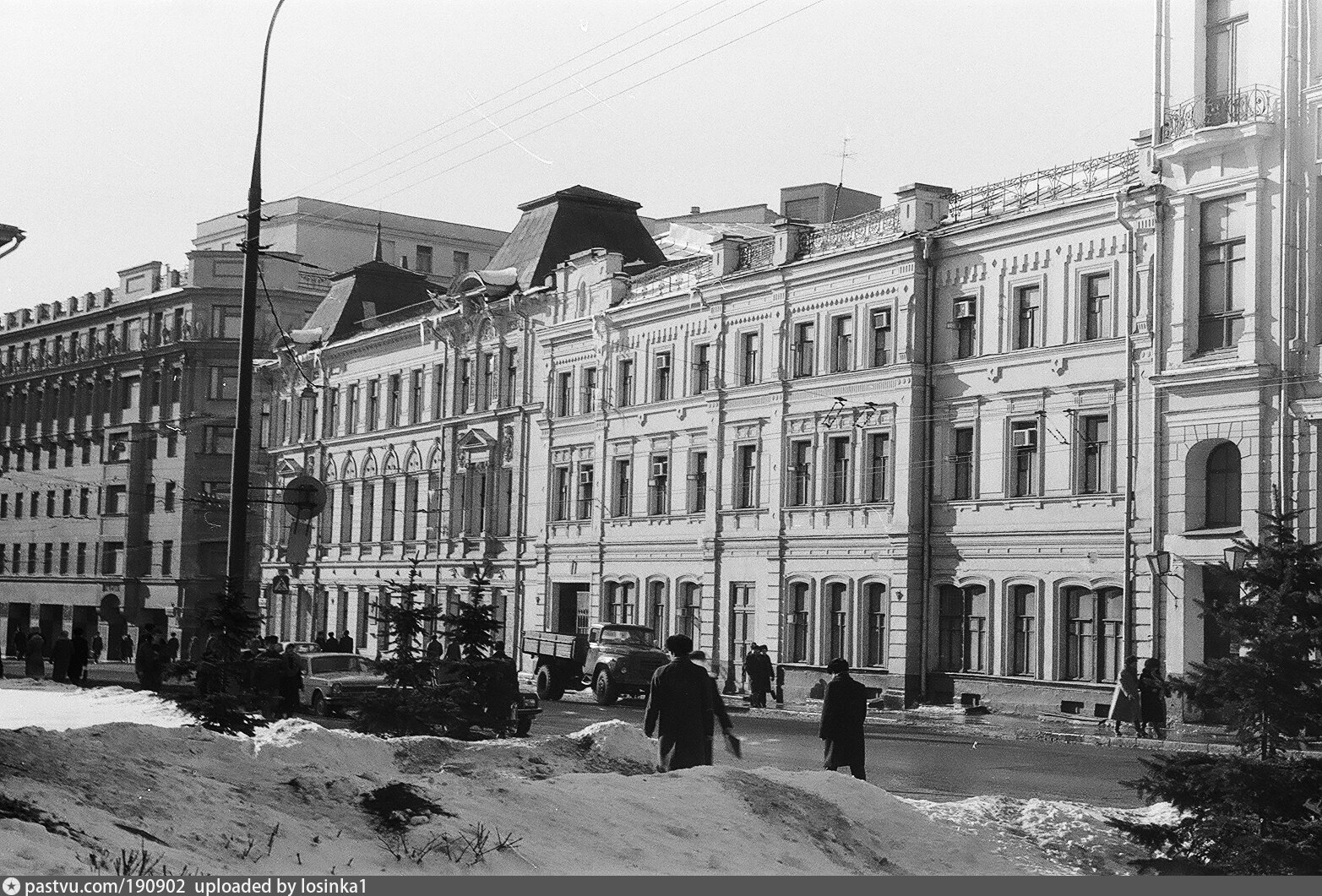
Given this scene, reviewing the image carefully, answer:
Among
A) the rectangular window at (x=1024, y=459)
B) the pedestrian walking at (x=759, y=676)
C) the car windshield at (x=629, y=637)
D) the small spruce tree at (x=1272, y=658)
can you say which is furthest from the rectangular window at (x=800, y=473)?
the small spruce tree at (x=1272, y=658)

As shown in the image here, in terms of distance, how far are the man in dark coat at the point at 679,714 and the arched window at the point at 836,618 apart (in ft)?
100

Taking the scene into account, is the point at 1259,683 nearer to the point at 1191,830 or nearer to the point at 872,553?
the point at 1191,830

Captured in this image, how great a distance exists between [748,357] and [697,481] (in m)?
4.16

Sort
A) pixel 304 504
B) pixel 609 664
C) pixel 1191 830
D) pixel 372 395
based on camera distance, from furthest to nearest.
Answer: pixel 372 395
pixel 609 664
pixel 304 504
pixel 1191 830

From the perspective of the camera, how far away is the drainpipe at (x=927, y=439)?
42.8 metres

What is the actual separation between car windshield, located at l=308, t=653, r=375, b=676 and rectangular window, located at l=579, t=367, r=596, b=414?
69.7 ft

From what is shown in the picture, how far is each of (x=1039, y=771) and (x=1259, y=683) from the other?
12.0 metres

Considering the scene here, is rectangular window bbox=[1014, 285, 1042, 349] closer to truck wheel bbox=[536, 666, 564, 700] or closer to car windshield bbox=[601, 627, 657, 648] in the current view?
car windshield bbox=[601, 627, 657, 648]

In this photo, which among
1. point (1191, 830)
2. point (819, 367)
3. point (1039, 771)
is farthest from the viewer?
point (819, 367)

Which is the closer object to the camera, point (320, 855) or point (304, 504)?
point (320, 855)

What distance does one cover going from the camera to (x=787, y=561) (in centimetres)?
4716

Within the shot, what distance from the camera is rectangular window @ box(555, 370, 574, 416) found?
191ft

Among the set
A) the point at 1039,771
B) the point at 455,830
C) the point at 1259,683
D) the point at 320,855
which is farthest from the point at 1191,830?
the point at 1039,771

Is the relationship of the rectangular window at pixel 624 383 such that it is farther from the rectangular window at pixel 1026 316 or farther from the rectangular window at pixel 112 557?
the rectangular window at pixel 112 557
